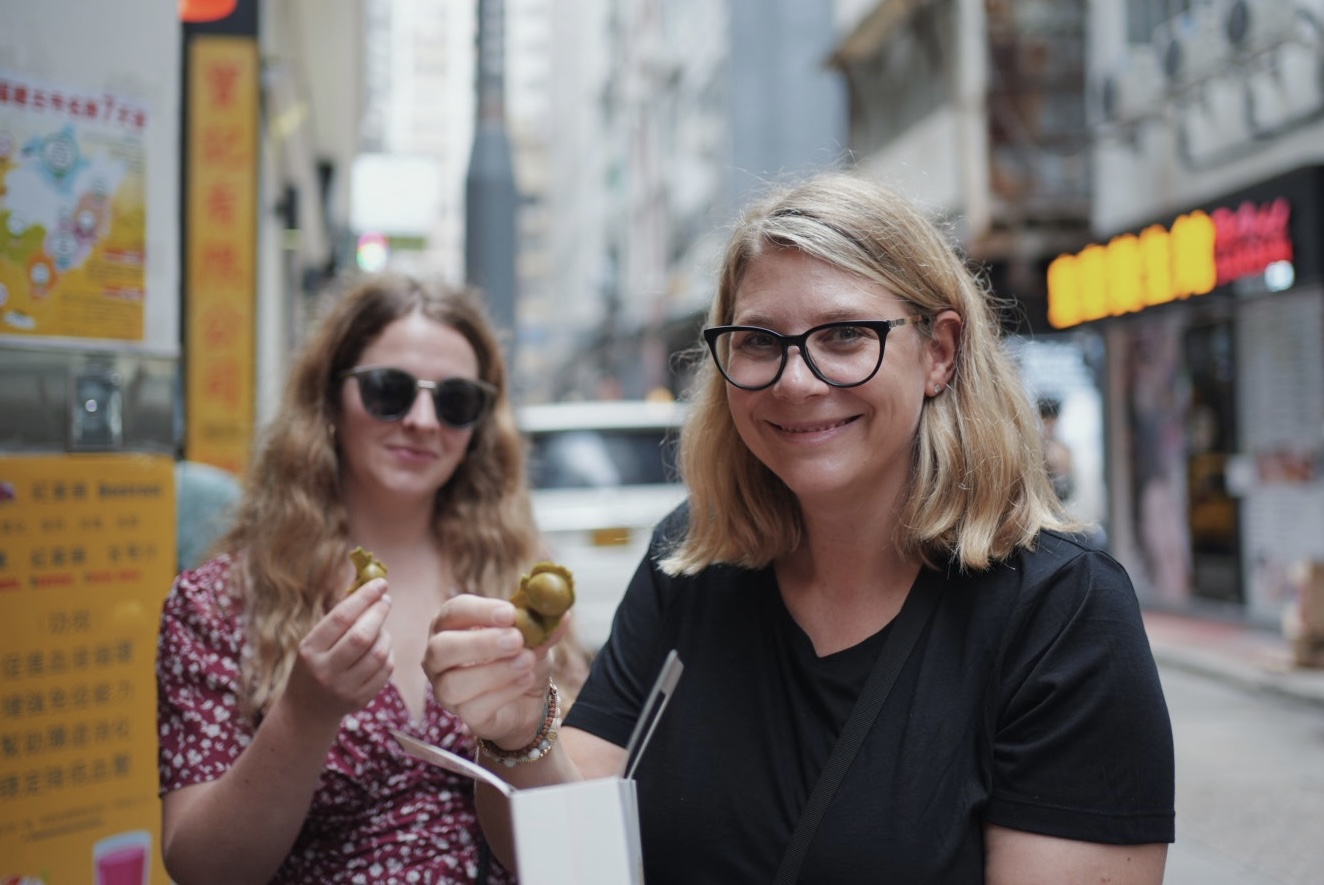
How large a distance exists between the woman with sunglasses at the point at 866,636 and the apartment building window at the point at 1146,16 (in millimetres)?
12237

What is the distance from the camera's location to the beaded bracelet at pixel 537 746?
1.67 metres

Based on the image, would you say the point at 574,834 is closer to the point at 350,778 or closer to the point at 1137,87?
the point at 350,778

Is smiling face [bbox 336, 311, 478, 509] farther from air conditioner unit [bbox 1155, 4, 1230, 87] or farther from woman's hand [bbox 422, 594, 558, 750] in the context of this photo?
air conditioner unit [bbox 1155, 4, 1230, 87]

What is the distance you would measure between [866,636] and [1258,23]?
1060 centimetres

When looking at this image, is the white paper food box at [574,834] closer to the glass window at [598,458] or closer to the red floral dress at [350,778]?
the red floral dress at [350,778]

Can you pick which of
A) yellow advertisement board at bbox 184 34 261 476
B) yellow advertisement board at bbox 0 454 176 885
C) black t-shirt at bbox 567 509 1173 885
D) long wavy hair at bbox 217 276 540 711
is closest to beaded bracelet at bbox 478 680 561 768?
black t-shirt at bbox 567 509 1173 885

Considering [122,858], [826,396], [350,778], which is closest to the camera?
[826,396]

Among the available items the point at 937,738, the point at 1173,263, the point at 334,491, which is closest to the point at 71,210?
the point at 334,491

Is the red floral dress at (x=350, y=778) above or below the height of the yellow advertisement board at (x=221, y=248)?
below

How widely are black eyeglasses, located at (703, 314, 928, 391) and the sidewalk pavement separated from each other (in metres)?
8.10

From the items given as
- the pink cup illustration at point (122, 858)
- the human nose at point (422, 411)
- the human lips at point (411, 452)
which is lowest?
the pink cup illustration at point (122, 858)

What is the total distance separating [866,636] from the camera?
1847 millimetres

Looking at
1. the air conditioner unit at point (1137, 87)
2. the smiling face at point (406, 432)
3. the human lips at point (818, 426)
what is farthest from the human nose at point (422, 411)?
the air conditioner unit at point (1137, 87)

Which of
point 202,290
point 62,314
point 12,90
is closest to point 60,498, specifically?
point 62,314
